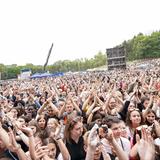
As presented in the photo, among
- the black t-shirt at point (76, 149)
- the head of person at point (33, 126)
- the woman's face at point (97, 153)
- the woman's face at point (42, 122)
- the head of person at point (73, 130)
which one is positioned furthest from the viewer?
the woman's face at point (42, 122)

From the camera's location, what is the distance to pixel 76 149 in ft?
18.8

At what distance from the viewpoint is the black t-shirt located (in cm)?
567

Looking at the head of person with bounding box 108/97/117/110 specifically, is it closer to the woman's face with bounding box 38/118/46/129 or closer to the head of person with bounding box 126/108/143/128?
the woman's face with bounding box 38/118/46/129

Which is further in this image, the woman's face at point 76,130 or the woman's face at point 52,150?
the woman's face at point 76,130

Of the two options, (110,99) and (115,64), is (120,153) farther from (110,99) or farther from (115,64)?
(115,64)

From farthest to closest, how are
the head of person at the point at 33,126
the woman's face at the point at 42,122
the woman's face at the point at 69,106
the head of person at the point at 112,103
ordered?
the head of person at the point at 112,103 < the woman's face at the point at 69,106 < the woman's face at the point at 42,122 < the head of person at the point at 33,126

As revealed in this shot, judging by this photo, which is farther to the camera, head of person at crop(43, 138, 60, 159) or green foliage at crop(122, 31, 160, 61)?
green foliage at crop(122, 31, 160, 61)

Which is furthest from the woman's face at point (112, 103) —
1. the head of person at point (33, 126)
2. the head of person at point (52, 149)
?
the head of person at point (52, 149)

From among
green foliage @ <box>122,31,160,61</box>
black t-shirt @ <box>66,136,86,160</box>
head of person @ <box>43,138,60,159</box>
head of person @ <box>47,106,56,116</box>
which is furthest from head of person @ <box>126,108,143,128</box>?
green foliage @ <box>122,31,160,61</box>

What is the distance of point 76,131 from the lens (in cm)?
579

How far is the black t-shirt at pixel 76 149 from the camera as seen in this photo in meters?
5.67

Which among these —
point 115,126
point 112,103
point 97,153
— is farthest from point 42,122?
point 97,153

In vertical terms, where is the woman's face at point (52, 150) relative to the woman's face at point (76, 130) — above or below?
below

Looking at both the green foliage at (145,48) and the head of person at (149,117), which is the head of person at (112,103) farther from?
the green foliage at (145,48)
